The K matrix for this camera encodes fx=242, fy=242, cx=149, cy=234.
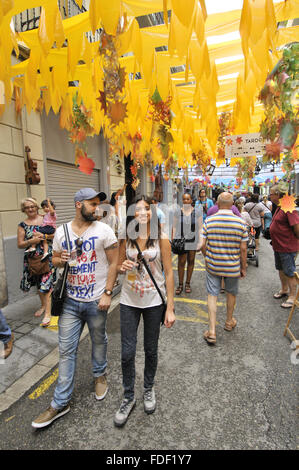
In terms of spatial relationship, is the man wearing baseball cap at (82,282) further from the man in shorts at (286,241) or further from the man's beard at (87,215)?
the man in shorts at (286,241)

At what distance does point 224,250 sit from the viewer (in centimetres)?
331

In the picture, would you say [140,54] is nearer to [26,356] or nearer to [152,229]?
[152,229]

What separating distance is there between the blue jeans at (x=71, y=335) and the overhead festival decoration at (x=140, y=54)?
7.77 feet

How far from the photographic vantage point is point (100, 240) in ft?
7.45

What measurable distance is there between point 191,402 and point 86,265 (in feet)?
5.39

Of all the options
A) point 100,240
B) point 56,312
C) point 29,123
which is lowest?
point 56,312

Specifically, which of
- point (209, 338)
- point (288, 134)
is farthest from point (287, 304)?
point (288, 134)

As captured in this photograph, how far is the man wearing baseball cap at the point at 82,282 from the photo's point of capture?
7.09 feet

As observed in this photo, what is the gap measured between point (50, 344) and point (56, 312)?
1.47 m

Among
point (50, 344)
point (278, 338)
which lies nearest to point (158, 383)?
point (50, 344)

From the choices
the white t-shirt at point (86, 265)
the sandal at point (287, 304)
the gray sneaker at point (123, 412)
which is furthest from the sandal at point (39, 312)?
the sandal at point (287, 304)

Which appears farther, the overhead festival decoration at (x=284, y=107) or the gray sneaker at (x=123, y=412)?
the overhead festival decoration at (x=284, y=107)

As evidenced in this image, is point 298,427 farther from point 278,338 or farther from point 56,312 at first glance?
point 56,312

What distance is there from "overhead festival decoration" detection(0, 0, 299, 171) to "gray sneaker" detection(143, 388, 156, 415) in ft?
9.94
